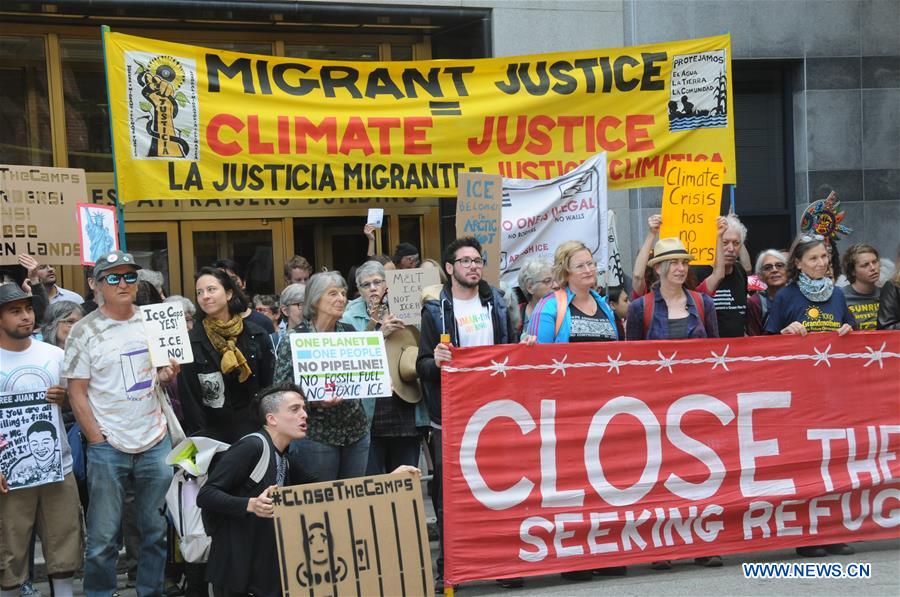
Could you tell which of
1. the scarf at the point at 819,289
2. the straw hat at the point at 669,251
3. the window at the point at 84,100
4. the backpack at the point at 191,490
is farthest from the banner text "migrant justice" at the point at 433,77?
the backpack at the point at 191,490

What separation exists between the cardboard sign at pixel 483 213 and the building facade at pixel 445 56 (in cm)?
410

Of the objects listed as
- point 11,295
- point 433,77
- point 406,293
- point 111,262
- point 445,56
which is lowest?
point 406,293

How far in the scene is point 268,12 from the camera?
39.8 ft

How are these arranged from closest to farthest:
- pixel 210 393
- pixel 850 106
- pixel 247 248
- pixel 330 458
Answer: pixel 330 458
pixel 210 393
pixel 247 248
pixel 850 106

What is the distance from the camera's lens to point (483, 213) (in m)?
8.55

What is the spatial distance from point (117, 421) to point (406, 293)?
2.13 meters

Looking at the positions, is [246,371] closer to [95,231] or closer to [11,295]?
[11,295]

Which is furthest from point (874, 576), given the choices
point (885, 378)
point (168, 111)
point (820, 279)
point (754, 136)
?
point (754, 136)

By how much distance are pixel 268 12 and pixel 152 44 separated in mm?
3602

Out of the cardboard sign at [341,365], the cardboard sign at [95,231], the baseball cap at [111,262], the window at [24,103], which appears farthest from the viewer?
the window at [24,103]

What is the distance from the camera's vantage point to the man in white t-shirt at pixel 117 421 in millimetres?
6559

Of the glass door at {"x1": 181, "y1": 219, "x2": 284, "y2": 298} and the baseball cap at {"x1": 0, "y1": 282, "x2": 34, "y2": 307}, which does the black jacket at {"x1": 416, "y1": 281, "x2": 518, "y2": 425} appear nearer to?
the baseball cap at {"x1": 0, "y1": 282, "x2": 34, "y2": 307}

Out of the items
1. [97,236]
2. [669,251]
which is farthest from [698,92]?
[97,236]

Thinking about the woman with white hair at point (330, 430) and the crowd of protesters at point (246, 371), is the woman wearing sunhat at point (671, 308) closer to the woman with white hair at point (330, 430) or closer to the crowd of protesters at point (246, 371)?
the crowd of protesters at point (246, 371)
